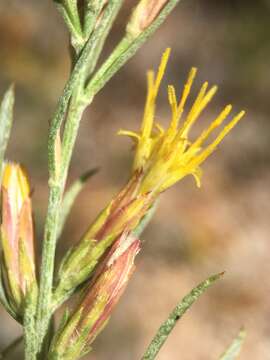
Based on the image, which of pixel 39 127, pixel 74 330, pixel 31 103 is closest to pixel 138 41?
pixel 74 330

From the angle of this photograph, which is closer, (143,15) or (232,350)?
(143,15)

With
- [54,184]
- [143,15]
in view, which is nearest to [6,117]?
[54,184]

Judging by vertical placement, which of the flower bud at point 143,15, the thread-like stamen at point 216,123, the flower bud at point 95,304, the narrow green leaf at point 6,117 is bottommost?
the flower bud at point 95,304

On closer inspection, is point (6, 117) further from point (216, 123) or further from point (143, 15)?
point (216, 123)

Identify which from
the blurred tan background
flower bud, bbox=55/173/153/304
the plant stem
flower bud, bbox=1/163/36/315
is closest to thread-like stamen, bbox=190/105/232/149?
flower bud, bbox=55/173/153/304

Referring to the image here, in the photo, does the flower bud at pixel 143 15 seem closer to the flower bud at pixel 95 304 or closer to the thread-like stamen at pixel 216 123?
the thread-like stamen at pixel 216 123

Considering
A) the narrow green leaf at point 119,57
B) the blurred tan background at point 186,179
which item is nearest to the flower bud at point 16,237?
the narrow green leaf at point 119,57
